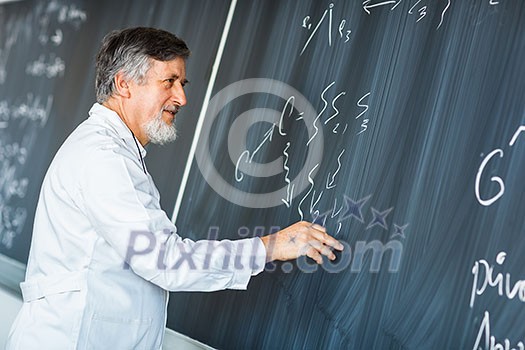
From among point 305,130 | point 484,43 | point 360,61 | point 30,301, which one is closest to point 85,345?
point 30,301

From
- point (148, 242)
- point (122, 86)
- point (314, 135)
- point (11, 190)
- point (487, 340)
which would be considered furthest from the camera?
point (11, 190)

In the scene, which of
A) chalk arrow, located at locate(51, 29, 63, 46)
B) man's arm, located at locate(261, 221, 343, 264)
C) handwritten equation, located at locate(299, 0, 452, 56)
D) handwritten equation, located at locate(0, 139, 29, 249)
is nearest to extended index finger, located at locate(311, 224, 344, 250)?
man's arm, located at locate(261, 221, 343, 264)

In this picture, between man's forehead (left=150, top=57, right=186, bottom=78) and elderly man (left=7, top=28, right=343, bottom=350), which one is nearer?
elderly man (left=7, top=28, right=343, bottom=350)

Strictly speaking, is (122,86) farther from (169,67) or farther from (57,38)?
(57,38)

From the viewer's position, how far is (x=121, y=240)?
5.14 feet

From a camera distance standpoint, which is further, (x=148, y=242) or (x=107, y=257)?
(x=107, y=257)

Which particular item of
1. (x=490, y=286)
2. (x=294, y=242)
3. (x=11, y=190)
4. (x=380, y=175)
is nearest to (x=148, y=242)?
(x=294, y=242)

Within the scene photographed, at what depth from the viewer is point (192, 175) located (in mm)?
2291

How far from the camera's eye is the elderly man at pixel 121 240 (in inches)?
61.5

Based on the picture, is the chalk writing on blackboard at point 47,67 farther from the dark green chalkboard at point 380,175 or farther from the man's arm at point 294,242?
the man's arm at point 294,242

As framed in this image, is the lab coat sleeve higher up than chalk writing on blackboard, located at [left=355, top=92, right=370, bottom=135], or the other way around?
chalk writing on blackboard, located at [left=355, top=92, right=370, bottom=135]

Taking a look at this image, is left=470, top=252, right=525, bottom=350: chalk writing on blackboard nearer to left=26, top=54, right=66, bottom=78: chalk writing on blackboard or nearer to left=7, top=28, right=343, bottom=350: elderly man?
left=7, top=28, right=343, bottom=350: elderly man

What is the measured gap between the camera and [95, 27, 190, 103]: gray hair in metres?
1.75

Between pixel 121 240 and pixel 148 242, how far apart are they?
0.06 metres
